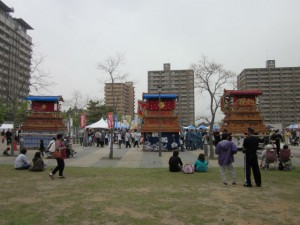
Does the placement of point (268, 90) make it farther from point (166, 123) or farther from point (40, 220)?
point (40, 220)

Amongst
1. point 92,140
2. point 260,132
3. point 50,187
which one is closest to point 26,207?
point 50,187

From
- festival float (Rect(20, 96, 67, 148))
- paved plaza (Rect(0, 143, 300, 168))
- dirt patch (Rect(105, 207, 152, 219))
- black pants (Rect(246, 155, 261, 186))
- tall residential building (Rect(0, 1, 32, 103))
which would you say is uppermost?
tall residential building (Rect(0, 1, 32, 103))

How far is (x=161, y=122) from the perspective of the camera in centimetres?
2956

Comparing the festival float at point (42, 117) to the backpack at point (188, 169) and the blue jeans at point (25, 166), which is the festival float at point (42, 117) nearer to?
the blue jeans at point (25, 166)

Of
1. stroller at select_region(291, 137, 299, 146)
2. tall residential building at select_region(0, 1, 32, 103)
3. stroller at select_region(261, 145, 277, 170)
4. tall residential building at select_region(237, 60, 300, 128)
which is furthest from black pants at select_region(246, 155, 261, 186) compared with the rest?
tall residential building at select_region(0, 1, 32, 103)

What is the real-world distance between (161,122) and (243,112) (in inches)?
286

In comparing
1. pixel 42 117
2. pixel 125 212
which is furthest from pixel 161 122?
Answer: pixel 125 212

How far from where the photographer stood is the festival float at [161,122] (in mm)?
29344

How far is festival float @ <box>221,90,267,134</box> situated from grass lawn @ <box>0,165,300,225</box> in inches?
637

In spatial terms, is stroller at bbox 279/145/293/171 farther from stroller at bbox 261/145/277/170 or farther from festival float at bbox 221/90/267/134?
festival float at bbox 221/90/267/134

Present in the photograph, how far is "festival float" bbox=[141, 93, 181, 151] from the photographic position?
29344 mm

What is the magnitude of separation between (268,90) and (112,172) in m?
50.2

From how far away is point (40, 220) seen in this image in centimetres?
711

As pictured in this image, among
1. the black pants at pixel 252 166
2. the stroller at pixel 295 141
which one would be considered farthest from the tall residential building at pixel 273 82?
the black pants at pixel 252 166
